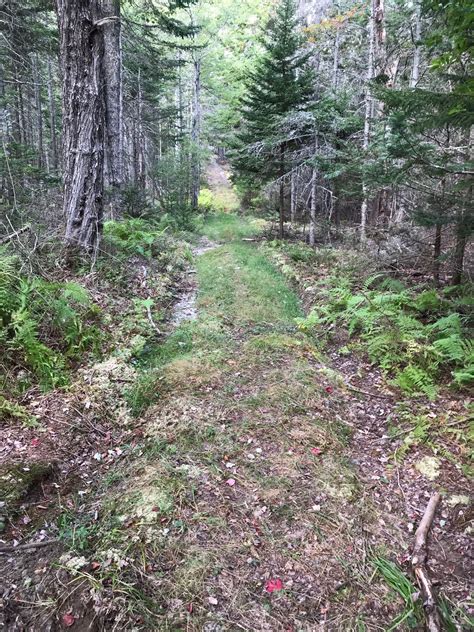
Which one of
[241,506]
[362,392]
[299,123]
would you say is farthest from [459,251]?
[299,123]

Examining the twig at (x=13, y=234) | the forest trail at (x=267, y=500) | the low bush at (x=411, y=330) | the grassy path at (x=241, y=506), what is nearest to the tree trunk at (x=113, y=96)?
the twig at (x=13, y=234)

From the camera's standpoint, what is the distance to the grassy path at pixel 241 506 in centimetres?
259

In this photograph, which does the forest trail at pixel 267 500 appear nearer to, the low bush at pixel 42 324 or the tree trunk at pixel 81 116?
the low bush at pixel 42 324

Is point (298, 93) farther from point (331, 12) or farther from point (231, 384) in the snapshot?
point (331, 12)

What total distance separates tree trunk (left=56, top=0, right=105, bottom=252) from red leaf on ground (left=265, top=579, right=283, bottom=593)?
578 centimetres

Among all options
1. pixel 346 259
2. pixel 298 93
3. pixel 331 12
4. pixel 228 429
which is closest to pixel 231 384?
pixel 228 429

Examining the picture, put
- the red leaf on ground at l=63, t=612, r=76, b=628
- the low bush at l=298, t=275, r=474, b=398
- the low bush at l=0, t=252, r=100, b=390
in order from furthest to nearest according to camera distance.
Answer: the low bush at l=298, t=275, r=474, b=398
the low bush at l=0, t=252, r=100, b=390
the red leaf on ground at l=63, t=612, r=76, b=628

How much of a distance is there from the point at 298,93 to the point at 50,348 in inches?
493

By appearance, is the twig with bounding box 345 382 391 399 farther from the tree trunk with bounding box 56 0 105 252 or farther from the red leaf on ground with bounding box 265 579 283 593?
the tree trunk with bounding box 56 0 105 252

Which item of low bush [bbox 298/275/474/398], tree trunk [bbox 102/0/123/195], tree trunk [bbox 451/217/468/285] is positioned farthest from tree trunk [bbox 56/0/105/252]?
tree trunk [bbox 451/217/468/285]

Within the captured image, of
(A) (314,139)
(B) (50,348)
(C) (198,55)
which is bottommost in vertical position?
(B) (50,348)

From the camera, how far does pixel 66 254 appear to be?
21.1 ft

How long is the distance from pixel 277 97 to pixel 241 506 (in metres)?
13.9

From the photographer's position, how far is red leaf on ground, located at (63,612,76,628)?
2.38 metres
